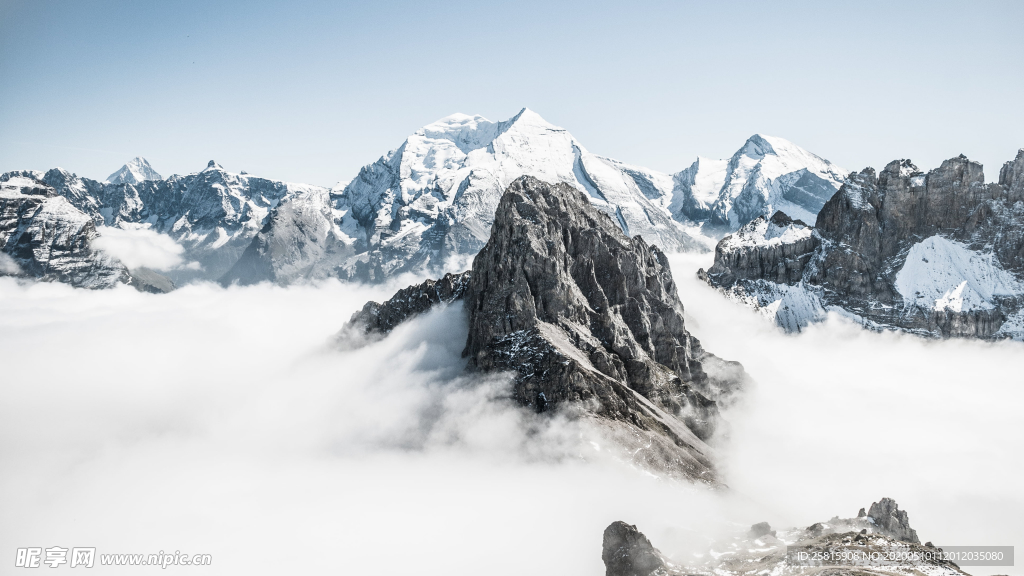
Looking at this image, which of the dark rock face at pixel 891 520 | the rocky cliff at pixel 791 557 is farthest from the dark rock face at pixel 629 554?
the dark rock face at pixel 891 520

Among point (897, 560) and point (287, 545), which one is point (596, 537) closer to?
point (897, 560)

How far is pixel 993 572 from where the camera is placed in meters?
194

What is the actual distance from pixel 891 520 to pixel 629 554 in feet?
257

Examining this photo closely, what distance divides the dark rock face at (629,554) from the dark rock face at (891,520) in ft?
226

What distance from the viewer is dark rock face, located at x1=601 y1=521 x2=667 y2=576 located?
108438mm

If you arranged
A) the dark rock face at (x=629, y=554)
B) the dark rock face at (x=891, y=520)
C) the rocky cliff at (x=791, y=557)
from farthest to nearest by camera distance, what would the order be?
the dark rock face at (x=891, y=520), the dark rock face at (x=629, y=554), the rocky cliff at (x=791, y=557)

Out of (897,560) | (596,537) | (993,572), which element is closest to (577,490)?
(596,537)

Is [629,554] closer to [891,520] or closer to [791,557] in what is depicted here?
[791,557]

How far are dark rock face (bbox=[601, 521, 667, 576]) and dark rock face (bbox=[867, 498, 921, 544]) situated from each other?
69015mm

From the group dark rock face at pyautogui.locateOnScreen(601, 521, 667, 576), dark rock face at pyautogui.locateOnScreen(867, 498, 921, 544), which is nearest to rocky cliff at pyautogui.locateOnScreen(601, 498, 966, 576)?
dark rock face at pyautogui.locateOnScreen(601, 521, 667, 576)

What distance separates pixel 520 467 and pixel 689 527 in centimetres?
5852

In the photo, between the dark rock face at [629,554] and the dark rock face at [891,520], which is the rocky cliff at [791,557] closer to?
the dark rock face at [629,554]

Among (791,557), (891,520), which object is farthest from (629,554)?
(891,520)

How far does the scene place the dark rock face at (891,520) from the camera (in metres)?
144
